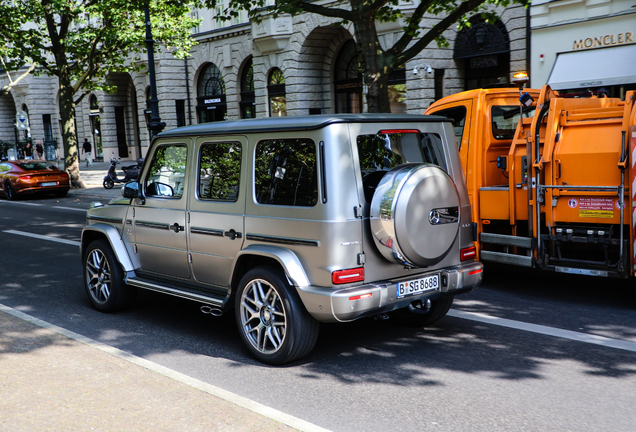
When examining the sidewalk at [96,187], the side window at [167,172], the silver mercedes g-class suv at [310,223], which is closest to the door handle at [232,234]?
the silver mercedes g-class suv at [310,223]

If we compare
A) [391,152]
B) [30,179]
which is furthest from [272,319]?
[30,179]

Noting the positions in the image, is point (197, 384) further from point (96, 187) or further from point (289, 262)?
point (96, 187)

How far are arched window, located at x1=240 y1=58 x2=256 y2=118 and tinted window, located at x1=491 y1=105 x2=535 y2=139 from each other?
23.2 metres

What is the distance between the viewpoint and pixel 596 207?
6.37m

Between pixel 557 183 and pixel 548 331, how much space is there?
63.1 inches

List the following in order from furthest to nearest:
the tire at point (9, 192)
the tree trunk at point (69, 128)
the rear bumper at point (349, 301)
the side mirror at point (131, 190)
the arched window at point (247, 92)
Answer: the arched window at point (247, 92) → the tree trunk at point (69, 128) → the tire at point (9, 192) → the side mirror at point (131, 190) → the rear bumper at point (349, 301)

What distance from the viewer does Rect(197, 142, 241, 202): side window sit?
5.33m

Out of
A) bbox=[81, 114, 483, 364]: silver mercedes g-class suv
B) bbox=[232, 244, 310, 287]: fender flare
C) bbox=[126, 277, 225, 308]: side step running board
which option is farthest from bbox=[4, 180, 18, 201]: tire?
bbox=[232, 244, 310, 287]: fender flare

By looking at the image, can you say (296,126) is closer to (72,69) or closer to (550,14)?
(550,14)

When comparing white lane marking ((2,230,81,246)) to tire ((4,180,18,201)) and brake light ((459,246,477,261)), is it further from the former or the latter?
tire ((4,180,18,201))

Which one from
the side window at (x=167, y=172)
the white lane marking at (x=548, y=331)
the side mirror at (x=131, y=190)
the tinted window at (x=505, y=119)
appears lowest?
the white lane marking at (x=548, y=331)

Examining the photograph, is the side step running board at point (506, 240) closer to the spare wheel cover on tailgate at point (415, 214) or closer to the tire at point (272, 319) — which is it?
the spare wheel cover on tailgate at point (415, 214)

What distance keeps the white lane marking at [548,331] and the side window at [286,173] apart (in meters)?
2.43

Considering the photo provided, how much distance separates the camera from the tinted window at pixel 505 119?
770cm
